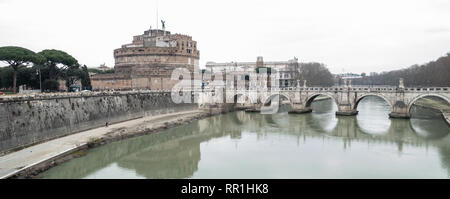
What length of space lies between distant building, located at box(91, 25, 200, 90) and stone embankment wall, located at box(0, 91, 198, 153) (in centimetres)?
755

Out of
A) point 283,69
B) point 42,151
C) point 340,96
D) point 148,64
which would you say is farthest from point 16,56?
point 283,69

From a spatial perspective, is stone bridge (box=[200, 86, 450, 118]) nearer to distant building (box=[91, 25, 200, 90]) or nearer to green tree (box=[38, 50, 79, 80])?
distant building (box=[91, 25, 200, 90])

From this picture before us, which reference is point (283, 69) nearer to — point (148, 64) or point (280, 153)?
point (148, 64)

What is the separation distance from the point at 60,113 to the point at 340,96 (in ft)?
89.6

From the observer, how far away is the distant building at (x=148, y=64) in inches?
1561

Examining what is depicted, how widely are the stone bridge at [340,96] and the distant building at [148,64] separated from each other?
6.23m

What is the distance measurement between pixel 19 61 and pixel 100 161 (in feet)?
54.2

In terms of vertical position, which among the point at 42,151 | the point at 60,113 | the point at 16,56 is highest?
the point at 16,56

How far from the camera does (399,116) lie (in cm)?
2930

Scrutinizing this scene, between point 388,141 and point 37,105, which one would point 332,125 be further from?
point 37,105

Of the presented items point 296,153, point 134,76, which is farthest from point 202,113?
point 296,153

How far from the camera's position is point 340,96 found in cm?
3391

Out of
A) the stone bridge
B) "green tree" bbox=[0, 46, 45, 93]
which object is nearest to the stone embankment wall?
"green tree" bbox=[0, 46, 45, 93]

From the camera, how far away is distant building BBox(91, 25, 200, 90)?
39.7 m
